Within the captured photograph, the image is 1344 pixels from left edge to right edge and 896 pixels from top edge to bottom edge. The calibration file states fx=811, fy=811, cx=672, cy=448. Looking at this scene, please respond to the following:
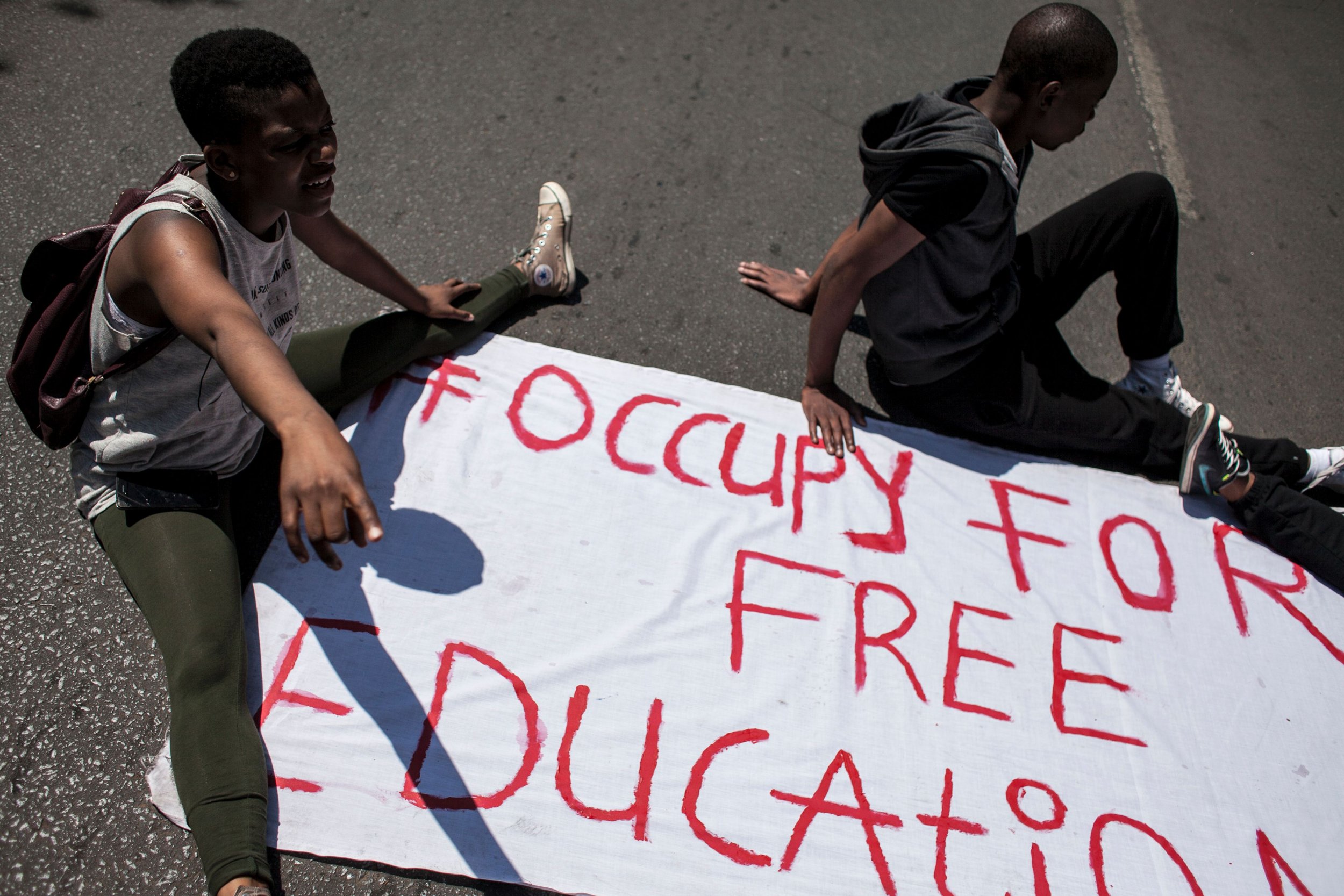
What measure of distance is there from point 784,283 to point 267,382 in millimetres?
1898

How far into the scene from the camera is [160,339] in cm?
158

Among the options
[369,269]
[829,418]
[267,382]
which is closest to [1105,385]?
[829,418]

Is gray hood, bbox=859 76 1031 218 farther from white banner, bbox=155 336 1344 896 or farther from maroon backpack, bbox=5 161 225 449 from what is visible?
maroon backpack, bbox=5 161 225 449

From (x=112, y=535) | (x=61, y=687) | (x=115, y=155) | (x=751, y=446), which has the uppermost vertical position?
(x=751, y=446)

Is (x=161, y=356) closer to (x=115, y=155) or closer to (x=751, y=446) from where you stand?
(x=751, y=446)

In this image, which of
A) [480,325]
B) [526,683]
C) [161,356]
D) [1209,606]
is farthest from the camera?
[480,325]

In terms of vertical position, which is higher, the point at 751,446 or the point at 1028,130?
the point at 1028,130

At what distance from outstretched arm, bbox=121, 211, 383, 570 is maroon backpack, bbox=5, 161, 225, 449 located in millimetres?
219

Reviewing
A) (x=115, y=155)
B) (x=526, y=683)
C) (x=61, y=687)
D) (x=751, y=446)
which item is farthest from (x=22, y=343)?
(x=751, y=446)

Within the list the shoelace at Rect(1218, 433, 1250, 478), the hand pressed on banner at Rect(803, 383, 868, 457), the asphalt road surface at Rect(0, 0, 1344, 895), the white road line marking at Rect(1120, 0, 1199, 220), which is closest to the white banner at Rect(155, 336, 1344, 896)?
the hand pressed on banner at Rect(803, 383, 868, 457)

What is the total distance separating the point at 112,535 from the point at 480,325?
1.09 metres

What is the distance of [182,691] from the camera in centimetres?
164

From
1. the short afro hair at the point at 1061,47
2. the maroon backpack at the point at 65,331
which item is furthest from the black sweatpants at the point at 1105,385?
the maroon backpack at the point at 65,331

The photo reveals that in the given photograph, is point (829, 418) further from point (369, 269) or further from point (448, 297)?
point (369, 269)
